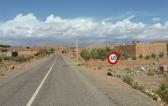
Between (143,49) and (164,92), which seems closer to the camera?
(164,92)

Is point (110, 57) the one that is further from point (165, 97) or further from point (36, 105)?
point (36, 105)

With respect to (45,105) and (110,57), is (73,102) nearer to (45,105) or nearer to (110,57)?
(45,105)

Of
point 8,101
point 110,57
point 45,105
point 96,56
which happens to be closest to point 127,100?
point 45,105

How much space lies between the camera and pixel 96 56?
300 feet

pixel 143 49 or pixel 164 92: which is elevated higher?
pixel 164 92

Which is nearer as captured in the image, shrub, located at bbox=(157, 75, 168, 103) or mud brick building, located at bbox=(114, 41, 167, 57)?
shrub, located at bbox=(157, 75, 168, 103)

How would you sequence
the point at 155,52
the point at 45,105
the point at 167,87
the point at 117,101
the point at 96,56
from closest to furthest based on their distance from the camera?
the point at 45,105
the point at 117,101
the point at 167,87
the point at 96,56
the point at 155,52

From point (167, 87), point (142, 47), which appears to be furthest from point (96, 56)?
point (167, 87)

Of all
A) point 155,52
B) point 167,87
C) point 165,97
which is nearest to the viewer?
point 165,97

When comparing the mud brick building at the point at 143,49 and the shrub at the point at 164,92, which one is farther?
the mud brick building at the point at 143,49

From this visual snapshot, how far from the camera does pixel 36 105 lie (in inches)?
493

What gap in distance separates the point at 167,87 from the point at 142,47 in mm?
81541

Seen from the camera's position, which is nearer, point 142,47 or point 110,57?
point 110,57

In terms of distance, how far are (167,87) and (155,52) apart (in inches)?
3336
